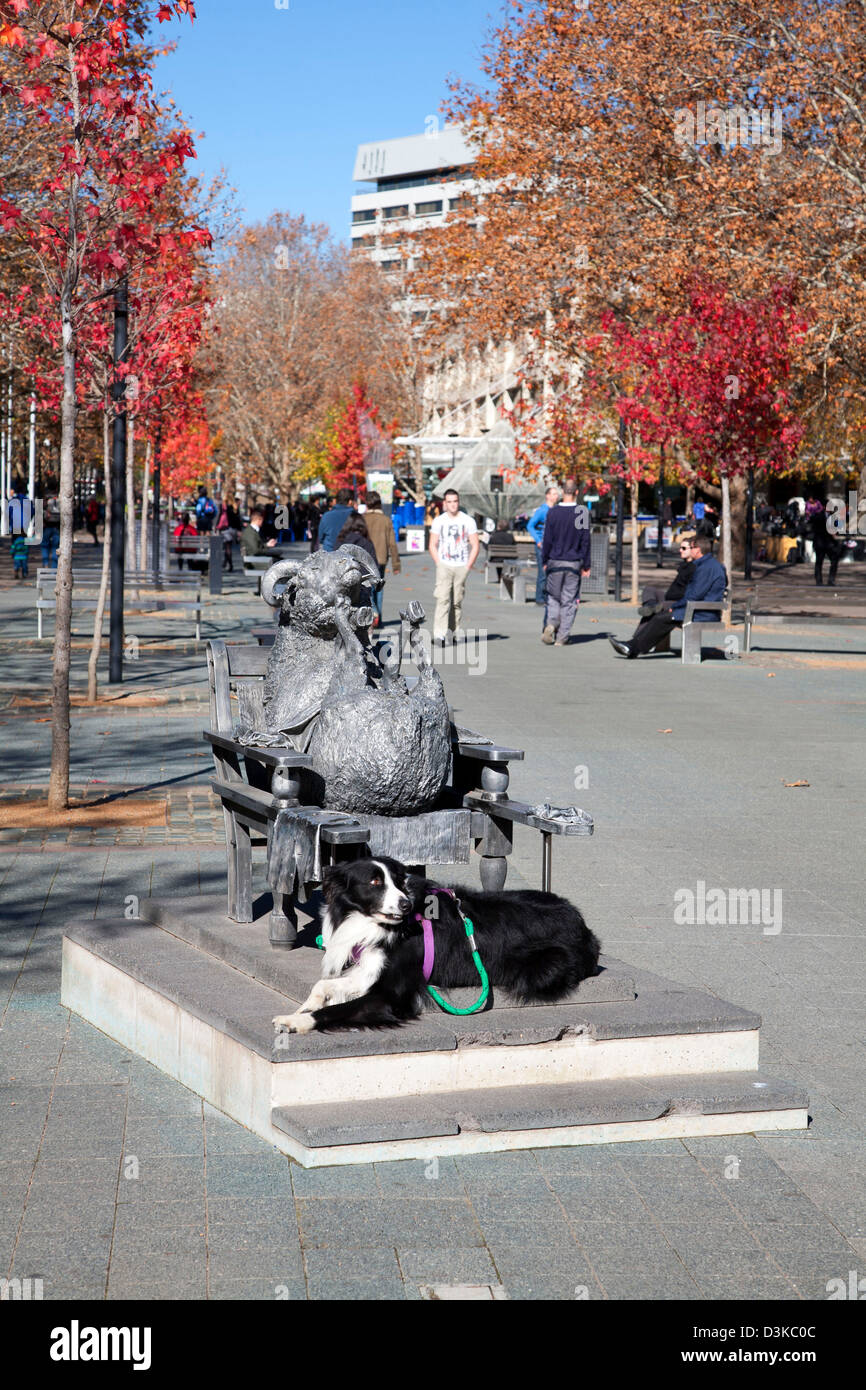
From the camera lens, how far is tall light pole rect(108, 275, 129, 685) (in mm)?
14188

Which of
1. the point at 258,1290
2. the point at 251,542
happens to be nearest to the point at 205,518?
the point at 251,542

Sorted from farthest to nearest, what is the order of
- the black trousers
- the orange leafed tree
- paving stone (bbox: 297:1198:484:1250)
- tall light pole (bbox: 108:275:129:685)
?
1. the orange leafed tree
2. the black trousers
3. tall light pole (bbox: 108:275:129:685)
4. paving stone (bbox: 297:1198:484:1250)

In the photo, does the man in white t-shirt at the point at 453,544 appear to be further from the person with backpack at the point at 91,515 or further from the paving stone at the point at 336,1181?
the person with backpack at the point at 91,515

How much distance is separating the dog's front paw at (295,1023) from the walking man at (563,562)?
16.0 metres

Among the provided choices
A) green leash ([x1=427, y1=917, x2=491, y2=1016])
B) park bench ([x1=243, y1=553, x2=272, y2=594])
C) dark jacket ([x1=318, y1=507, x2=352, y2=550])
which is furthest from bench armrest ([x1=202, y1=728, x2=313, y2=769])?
park bench ([x1=243, y1=553, x2=272, y2=594])

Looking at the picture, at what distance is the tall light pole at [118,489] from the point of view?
14188 mm

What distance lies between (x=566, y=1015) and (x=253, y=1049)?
1003 mm

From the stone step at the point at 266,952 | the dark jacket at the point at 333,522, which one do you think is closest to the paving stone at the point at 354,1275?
the stone step at the point at 266,952

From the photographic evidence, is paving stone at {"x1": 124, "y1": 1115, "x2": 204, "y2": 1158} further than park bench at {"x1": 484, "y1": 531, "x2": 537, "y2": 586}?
No

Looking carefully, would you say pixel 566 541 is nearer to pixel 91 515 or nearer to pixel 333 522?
pixel 333 522

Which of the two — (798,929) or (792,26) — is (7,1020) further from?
(792,26)

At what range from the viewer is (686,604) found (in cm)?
1919

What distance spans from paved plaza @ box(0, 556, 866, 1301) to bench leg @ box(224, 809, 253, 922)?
74 cm

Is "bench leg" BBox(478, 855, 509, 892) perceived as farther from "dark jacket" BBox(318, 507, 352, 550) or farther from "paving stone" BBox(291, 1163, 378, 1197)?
"dark jacket" BBox(318, 507, 352, 550)
